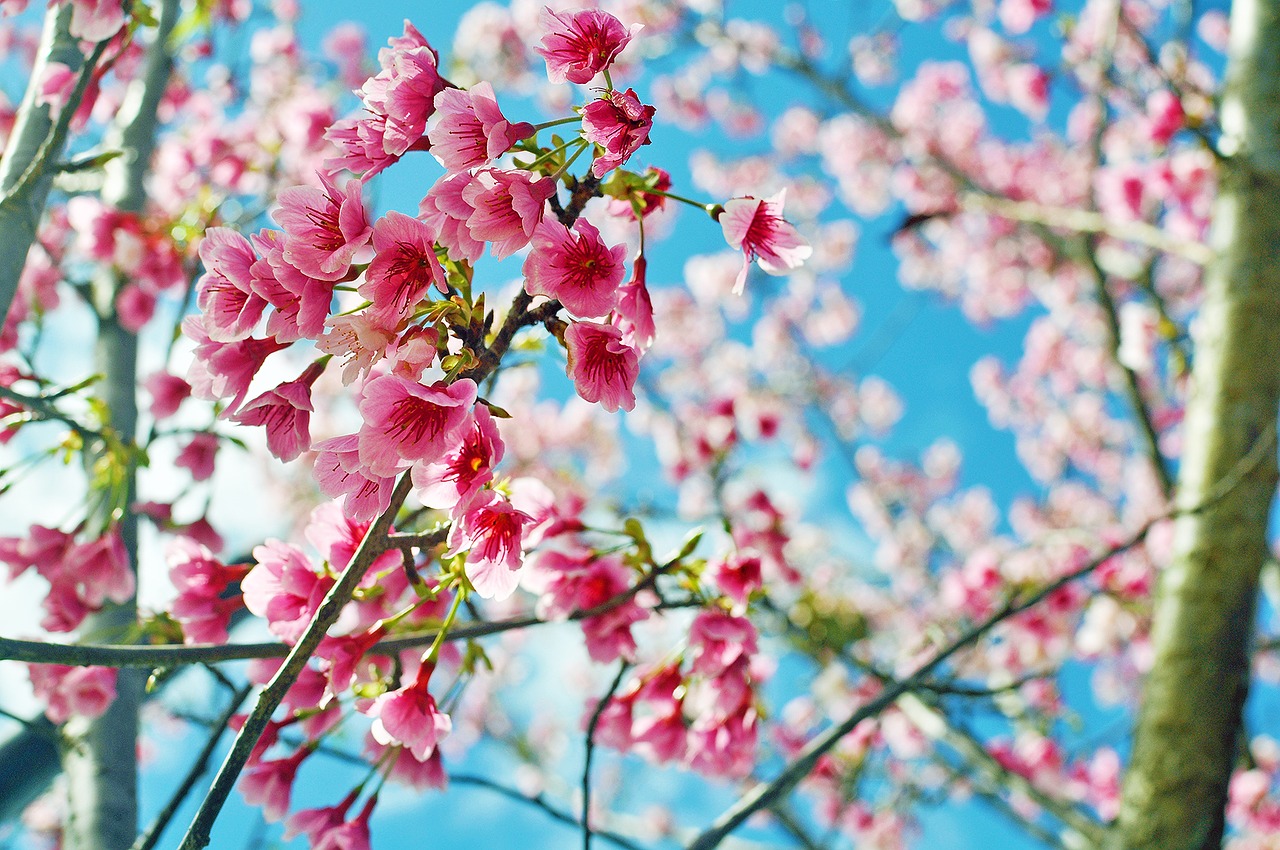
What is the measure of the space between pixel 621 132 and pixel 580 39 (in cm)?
16

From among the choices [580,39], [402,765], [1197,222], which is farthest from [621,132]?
[1197,222]

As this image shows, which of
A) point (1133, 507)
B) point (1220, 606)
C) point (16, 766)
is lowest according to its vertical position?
point (16, 766)

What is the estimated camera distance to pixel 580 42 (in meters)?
0.91

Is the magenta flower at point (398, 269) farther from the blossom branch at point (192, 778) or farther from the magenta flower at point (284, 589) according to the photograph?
the blossom branch at point (192, 778)

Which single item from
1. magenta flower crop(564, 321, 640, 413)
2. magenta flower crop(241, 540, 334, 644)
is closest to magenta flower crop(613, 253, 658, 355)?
magenta flower crop(564, 321, 640, 413)

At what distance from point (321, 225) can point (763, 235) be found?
497 millimetres

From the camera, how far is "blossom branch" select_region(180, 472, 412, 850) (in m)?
0.79

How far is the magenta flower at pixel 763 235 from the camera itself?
948mm

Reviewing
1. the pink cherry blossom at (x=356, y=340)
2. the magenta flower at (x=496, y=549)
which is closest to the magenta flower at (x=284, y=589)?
the magenta flower at (x=496, y=549)

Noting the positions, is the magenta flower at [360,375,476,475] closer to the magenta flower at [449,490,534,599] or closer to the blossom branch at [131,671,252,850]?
the magenta flower at [449,490,534,599]

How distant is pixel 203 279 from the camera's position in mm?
887

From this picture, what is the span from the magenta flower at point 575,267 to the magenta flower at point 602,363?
3 cm

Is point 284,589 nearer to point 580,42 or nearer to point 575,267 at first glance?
point 575,267

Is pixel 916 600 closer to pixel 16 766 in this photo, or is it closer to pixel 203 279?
pixel 16 766
